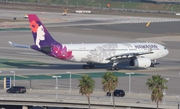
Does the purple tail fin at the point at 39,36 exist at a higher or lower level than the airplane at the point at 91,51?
higher

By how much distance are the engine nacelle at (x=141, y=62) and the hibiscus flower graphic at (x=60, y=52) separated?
10.9 m

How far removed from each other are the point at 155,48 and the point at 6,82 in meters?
33.7

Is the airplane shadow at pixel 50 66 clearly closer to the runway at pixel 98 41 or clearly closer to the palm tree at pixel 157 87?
the runway at pixel 98 41

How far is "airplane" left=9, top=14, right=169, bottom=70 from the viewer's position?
349 ft

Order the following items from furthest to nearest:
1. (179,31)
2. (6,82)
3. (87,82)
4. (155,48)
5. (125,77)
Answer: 1. (179,31)
2. (155,48)
3. (125,77)
4. (6,82)
5. (87,82)

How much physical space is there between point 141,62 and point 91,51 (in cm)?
855

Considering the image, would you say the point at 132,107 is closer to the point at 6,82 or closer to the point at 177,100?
the point at 177,100

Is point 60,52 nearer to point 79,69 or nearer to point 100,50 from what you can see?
point 79,69

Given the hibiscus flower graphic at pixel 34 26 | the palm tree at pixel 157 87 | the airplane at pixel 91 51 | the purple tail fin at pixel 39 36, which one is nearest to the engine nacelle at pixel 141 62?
the airplane at pixel 91 51

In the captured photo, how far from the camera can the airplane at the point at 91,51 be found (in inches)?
4190

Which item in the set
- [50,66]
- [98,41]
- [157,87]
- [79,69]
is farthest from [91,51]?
[98,41]

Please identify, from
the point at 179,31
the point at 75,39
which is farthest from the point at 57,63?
the point at 179,31

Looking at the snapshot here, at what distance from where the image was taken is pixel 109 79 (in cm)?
6944

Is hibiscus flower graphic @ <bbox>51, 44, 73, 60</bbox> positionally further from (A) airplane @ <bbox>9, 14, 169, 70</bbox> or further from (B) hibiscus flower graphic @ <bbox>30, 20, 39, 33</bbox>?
(B) hibiscus flower graphic @ <bbox>30, 20, 39, 33</bbox>
